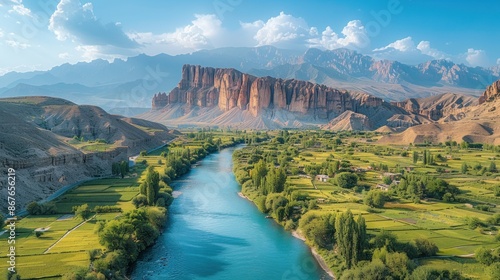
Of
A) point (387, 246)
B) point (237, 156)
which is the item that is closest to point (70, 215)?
point (387, 246)

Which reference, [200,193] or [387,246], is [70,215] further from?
[387,246]

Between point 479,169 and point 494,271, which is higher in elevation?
point 479,169

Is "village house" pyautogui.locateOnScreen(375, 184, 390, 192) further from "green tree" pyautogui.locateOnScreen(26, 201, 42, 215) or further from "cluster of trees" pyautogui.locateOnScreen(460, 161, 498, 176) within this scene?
"green tree" pyautogui.locateOnScreen(26, 201, 42, 215)

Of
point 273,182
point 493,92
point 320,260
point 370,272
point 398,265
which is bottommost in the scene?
point 320,260

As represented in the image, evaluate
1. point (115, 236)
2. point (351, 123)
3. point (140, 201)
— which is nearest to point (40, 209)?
point (140, 201)

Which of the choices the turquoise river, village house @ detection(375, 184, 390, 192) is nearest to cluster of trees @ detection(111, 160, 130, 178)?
the turquoise river

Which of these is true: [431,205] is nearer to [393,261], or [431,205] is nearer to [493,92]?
[393,261]

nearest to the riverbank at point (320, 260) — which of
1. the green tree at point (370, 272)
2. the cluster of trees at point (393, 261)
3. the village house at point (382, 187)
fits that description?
the cluster of trees at point (393, 261)
